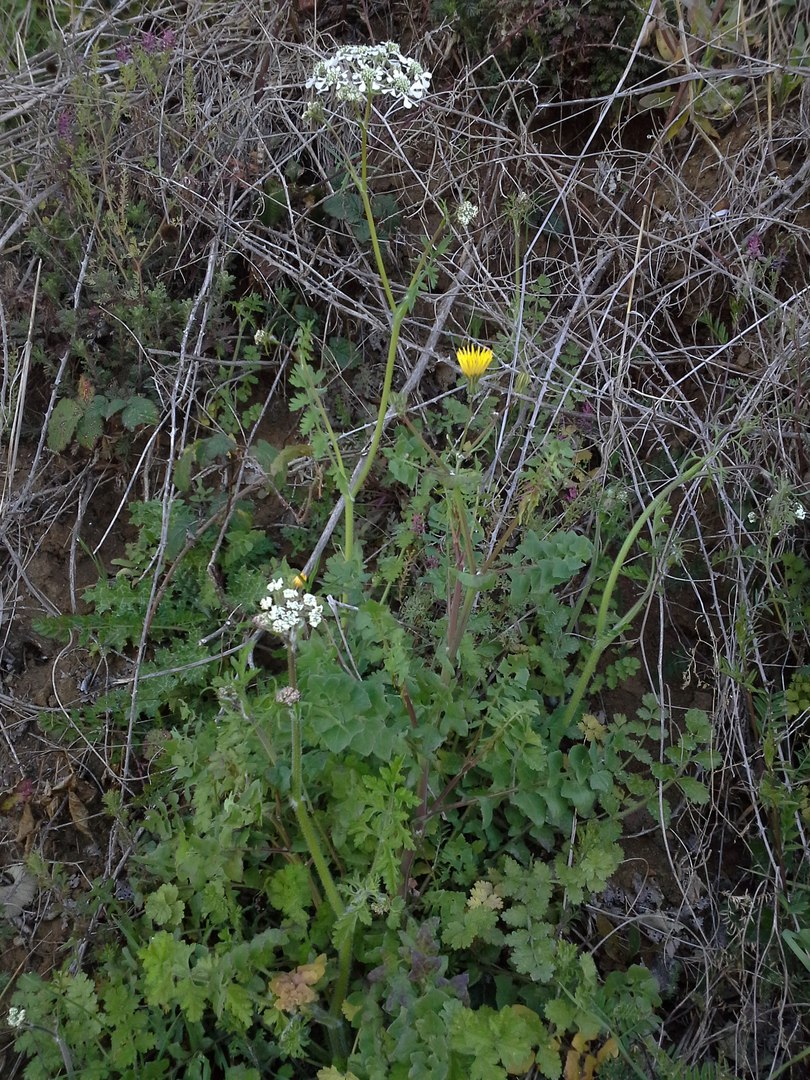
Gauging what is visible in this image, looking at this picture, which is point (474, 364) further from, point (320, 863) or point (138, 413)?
point (138, 413)

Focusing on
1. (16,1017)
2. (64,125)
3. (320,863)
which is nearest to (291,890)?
(320,863)

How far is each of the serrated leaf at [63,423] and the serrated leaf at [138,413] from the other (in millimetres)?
146

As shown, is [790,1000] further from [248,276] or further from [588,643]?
[248,276]

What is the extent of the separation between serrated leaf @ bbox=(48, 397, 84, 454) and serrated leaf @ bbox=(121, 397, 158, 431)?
146 mm

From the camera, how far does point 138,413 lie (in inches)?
99.1

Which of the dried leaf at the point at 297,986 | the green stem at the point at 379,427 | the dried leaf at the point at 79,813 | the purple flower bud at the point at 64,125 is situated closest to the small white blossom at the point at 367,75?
the green stem at the point at 379,427

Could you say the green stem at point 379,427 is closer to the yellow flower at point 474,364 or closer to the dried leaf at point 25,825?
the yellow flower at point 474,364

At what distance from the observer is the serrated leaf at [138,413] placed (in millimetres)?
2506

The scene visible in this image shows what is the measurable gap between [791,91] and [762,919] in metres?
→ 2.46

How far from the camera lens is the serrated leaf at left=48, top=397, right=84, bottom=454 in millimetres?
2510

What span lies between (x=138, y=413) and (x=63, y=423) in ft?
0.79

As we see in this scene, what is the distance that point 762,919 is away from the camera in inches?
71.6

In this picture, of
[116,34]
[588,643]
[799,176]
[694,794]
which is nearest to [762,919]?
[694,794]

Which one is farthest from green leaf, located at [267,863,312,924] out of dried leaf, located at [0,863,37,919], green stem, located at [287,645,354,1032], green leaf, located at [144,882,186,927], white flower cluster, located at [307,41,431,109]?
white flower cluster, located at [307,41,431,109]
